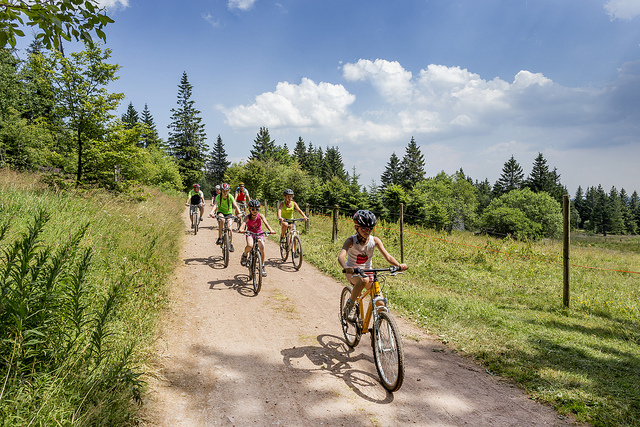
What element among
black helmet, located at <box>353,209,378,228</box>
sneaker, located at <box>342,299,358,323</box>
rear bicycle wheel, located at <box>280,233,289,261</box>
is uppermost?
black helmet, located at <box>353,209,378,228</box>

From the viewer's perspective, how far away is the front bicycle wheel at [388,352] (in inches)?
149

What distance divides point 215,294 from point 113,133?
1075 centimetres

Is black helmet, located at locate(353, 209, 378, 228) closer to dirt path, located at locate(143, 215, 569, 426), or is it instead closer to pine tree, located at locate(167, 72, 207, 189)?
dirt path, located at locate(143, 215, 569, 426)

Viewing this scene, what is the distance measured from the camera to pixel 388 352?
4.08m

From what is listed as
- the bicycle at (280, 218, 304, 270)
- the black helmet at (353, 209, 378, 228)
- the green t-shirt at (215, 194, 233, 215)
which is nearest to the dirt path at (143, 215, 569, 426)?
the black helmet at (353, 209, 378, 228)

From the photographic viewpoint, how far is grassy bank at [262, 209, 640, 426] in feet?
14.2

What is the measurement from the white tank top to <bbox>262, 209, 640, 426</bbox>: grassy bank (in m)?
2.30

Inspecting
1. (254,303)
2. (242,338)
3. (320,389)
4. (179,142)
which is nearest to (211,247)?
(254,303)

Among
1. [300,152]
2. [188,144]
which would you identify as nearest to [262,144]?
[300,152]

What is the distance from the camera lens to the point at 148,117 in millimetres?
77125

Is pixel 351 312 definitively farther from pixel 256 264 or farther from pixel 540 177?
pixel 540 177

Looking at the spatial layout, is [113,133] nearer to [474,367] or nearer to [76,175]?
[76,175]

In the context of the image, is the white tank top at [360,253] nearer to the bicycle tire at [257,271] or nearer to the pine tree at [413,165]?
the bicycle tire at [257,271]

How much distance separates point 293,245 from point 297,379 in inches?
255
